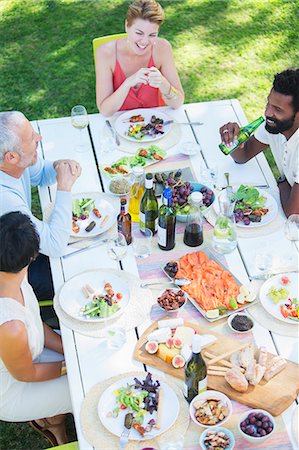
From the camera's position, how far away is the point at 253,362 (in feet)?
9.66

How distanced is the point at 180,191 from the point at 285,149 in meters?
0.71

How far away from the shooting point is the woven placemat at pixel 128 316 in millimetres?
3178

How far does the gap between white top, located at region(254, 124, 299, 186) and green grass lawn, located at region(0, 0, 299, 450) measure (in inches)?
63.1

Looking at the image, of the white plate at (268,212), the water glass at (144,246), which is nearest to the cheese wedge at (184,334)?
the water glass at (144,246)

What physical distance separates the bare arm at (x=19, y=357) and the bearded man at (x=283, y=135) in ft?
4.90

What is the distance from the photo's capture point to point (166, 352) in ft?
9.95

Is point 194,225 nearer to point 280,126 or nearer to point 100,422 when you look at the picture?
point 280,126

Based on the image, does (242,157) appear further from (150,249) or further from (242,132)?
(150,249)

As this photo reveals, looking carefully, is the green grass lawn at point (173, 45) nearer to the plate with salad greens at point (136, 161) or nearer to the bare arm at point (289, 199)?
the plate with salad greens at point (136, 161)

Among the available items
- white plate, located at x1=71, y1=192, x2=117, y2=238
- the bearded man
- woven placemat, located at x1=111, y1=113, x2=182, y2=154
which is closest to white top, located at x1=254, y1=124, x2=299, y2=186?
the bearded man

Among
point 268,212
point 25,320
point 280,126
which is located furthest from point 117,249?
point 280,126

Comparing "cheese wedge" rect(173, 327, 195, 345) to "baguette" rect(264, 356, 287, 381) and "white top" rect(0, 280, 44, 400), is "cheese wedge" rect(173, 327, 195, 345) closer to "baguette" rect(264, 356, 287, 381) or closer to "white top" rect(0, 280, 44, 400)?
"baguette" rect(264, 356, 287, 381)

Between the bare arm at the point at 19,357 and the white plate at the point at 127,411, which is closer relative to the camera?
the white plate at the point at 127,411

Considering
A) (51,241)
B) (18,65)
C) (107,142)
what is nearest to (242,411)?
(51,241)
